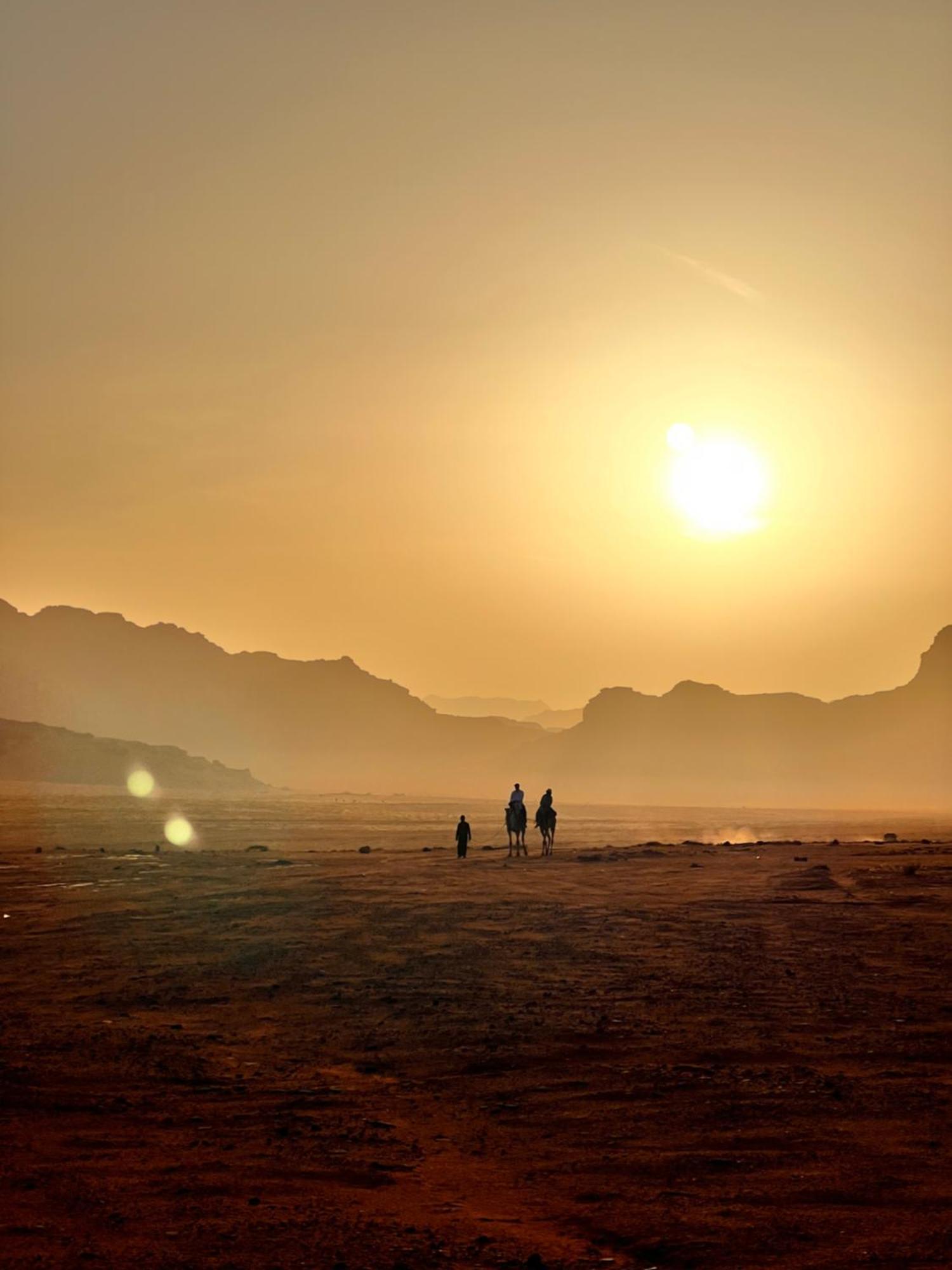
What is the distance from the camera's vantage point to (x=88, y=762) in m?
139

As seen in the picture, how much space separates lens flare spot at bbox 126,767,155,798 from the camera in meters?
131

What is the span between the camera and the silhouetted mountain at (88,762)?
136m

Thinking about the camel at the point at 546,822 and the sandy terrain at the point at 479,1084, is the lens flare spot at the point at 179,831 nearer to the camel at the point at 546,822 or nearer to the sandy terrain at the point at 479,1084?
the camel at the point at 546,822

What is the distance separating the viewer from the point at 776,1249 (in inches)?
257

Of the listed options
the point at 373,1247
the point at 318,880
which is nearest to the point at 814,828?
the point at 318,880

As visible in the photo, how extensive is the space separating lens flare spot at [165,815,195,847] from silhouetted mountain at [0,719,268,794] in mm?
66621

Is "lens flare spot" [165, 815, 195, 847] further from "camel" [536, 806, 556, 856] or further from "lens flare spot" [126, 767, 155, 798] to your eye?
"lens flare spot" [126, 767, 155, 798]

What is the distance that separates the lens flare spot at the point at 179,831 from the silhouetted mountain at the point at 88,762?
66.6 metres

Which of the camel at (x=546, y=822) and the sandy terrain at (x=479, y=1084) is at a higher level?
the camel at (x=546, y=822)

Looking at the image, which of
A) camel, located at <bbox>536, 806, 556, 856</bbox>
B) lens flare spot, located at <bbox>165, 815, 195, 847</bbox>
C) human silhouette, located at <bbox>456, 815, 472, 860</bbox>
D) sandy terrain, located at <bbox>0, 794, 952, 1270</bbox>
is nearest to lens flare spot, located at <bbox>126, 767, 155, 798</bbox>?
lens flare spot, located at <bbox>165, 815, 195, 847</bbox>

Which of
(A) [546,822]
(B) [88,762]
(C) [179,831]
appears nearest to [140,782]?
(B) [88,762]

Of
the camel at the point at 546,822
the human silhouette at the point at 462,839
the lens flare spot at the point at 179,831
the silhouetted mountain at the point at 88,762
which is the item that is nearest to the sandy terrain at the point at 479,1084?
the human silhouette at the point at 462,839

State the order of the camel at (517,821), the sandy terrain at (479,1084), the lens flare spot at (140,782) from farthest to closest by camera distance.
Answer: the lens flare spot at (140,782)
the camel at (517,821)
the sandy terrain at (479,1084)

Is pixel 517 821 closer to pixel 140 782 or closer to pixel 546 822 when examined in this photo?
pixel 546 822
